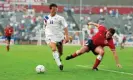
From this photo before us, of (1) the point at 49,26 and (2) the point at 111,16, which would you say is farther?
(2) the point at 111,16

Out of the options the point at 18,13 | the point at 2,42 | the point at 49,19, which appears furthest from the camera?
the point at 18,13

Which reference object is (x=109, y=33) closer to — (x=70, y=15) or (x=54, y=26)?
(x=54, y=26)

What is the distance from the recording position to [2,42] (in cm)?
5125

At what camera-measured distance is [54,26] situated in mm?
14273

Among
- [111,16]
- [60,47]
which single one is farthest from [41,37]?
[60,47]

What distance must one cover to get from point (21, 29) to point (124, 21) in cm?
1454

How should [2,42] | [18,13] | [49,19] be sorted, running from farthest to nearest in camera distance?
[18,13]
[2,42]
[49,19]

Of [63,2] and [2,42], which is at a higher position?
[63,2]

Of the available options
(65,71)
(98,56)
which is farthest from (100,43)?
(65,71)

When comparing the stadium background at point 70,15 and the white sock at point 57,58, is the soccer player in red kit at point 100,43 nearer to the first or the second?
the white sock at point 57,58

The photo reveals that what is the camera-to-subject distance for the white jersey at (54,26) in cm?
1416

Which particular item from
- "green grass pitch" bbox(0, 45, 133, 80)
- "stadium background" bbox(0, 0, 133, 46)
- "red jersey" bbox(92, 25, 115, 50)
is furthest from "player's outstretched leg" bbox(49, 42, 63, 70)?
"stadium background" bbox(0, 0, 133, 46)

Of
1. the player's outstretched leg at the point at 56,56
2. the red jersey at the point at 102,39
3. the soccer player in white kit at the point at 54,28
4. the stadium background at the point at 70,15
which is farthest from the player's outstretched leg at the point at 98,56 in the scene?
the stadium background at the point at 70,15

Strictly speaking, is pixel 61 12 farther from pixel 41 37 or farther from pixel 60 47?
pixel 60 47
